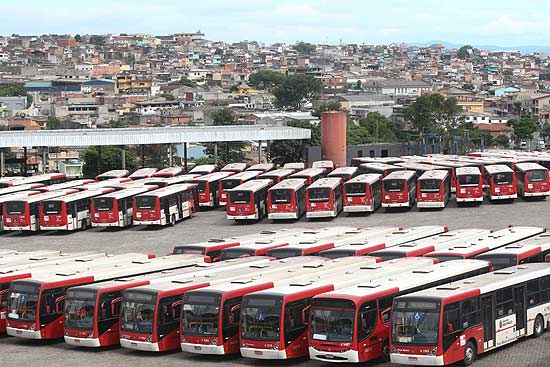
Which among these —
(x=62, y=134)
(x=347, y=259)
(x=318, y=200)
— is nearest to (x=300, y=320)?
(x=347, y=259)

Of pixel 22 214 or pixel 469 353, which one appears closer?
pixel 469 353

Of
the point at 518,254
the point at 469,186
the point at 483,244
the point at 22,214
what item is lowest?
the point at 22,214

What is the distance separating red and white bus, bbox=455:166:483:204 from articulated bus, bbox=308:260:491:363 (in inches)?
933

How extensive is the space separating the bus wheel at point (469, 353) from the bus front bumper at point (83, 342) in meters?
6.98

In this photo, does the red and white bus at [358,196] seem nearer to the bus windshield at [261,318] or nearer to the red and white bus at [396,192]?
the red and white bus at [396,192]

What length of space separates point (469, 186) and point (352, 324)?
992 inches

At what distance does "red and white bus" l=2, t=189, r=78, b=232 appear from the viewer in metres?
41.3

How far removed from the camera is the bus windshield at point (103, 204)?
41.4 meters

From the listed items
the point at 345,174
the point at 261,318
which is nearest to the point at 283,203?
the point at 345,174

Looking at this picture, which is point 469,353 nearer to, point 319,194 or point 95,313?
point 95,313

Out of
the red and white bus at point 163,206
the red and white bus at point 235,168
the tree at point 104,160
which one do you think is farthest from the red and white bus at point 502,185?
the tree at point 104,160

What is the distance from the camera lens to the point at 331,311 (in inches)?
770

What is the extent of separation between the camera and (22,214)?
4134cm

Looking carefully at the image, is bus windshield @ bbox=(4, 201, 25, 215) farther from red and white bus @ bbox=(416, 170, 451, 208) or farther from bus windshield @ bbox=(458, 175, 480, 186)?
bus windshield @ bbox=(458, 175, 480, 186)
